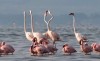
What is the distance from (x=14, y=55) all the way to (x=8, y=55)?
0.37m

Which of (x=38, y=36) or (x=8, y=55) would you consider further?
(x=38, y=36)

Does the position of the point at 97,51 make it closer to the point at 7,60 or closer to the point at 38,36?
the point at 38,36

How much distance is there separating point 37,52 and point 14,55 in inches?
60.4

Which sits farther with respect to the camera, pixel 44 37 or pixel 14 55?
pixel 44 37

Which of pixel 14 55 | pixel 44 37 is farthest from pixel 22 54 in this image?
pixel 44 37

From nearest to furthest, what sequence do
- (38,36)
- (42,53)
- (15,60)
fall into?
1. (15,60)
2. (42,53)
3. (38,36)

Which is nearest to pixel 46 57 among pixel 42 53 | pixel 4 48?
pixel 42 53

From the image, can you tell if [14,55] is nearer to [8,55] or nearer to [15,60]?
[8,55]

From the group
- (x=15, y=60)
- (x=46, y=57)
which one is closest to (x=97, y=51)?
(x=46, y=57)

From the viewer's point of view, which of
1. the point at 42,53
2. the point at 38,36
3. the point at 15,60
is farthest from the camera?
the point at 38,36

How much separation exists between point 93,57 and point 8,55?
5312 millimetres

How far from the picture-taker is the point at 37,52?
1217 inches

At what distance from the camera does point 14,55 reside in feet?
103

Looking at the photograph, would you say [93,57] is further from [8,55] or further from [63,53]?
[8,55]
